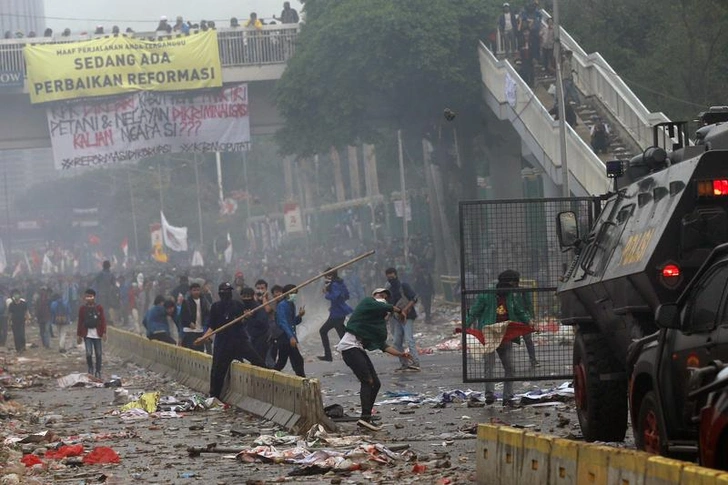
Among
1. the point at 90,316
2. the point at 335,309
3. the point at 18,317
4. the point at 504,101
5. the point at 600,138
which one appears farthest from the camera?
the point at 504,101

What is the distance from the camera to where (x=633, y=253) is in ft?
40.9

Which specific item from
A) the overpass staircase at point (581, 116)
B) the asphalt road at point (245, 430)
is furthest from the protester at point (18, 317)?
the overpass staircase at point (581, 116)

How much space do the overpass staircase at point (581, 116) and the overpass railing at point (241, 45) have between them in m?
10.6

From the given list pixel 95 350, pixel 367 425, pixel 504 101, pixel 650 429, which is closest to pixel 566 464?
pixel 650 429

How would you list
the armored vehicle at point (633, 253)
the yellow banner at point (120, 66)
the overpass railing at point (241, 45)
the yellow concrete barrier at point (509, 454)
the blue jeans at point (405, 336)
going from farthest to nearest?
the overpass railing at point (241, 45) < the yellow banner at point (120, 66) < the blue jeans at point (405, 336) < the armored vehicle at point (633, 253) < the yellow concrete barrier at point (509, 454)

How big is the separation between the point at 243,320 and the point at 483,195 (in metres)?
36.5

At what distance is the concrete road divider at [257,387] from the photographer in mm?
16188

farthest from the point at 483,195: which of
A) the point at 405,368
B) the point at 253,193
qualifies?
the point at 253,193

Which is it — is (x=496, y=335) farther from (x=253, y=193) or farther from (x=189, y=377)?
(x=253, y=193)

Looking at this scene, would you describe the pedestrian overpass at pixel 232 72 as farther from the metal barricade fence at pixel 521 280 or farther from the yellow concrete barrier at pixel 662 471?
the yellow concrete barrier at pixel 662 471

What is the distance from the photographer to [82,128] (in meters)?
50.5

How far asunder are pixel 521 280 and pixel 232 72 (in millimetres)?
34740

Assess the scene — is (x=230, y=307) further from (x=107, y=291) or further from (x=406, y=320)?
(x=107, y=291)

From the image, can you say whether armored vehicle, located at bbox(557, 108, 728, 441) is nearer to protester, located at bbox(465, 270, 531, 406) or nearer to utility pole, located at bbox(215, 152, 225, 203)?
protester, located at bbox(465, 270, 531, 406)
